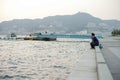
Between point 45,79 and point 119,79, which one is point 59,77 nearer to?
point 45,79

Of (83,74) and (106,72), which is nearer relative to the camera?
(106,72)

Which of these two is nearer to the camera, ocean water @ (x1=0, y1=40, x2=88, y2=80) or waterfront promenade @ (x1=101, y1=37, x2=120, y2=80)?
waterfront promenade @ (x1=101, y1=37, x2=120, y2=80)

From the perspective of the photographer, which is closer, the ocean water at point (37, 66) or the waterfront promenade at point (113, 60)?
the waterfront promenade at point (113, 60)

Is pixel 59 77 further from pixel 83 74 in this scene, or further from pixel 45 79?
pixel 83 74

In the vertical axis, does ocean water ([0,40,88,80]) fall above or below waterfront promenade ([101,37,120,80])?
below

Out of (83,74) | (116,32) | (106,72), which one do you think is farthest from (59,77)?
(116,32)

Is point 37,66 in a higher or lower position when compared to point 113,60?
lower

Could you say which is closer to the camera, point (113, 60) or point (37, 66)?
point (113, 60)

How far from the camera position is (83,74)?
42.4ft

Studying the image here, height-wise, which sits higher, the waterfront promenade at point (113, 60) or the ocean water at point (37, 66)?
the waterfront promenade at point (113, 60)

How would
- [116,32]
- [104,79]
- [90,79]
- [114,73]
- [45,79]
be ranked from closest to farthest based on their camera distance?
[104,79], [90,79], [114,73], [45,79], [116,32]

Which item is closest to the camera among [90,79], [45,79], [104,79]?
[104,79]

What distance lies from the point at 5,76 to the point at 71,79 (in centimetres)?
510

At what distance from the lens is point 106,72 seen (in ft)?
35.6
